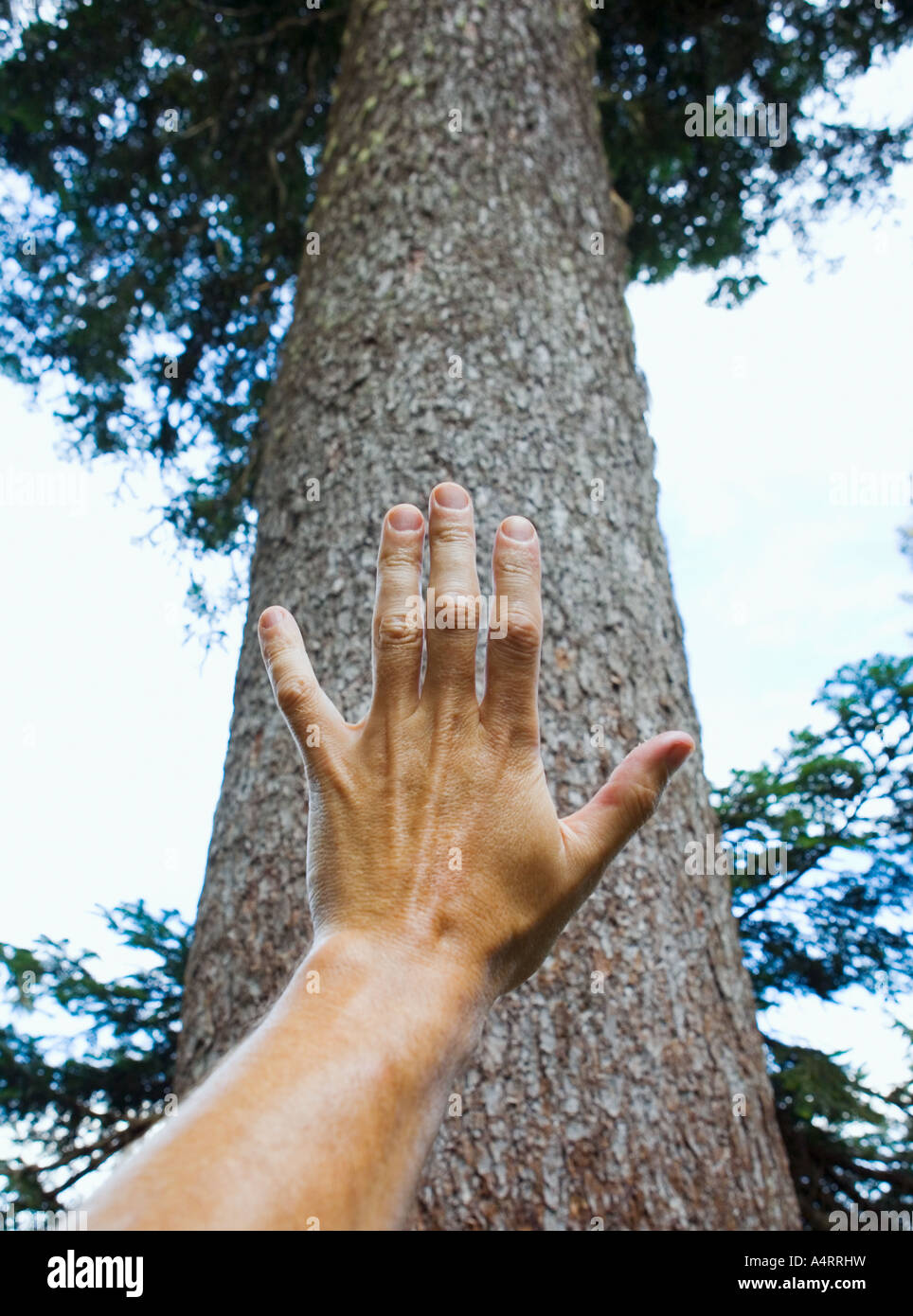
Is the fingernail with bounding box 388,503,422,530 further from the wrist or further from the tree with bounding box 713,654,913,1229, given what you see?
the tree with bounding box 713,654,913,1229

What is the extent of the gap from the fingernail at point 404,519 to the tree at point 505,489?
4.00 feet

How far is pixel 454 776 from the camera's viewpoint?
3.71 ft

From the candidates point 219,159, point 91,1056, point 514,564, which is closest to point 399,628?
point 514,564

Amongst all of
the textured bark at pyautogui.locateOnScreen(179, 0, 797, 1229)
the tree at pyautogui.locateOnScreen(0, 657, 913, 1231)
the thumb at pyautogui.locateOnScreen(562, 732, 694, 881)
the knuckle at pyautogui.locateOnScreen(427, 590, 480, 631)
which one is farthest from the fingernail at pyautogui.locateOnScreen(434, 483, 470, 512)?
the tree at pyautogui.locateOnScreen(0, 657, 913, 1231)

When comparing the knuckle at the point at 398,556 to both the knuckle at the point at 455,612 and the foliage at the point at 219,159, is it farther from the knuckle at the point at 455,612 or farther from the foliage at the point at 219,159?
the foliage at the point at 219,159

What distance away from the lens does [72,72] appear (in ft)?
20.8

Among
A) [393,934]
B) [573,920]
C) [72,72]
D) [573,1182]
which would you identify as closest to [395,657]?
[393,934]

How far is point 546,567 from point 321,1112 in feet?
6.51

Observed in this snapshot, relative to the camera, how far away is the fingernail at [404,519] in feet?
3.87

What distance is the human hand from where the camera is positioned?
109 cm

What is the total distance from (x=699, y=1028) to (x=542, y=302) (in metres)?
2.49

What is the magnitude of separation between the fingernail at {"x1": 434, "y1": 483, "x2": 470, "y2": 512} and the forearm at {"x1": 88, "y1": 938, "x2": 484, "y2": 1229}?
595 millimetres

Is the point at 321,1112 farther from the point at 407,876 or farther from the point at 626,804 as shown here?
the point at 626,804

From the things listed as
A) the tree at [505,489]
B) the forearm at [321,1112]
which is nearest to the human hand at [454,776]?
the forearm at [321,1112]
